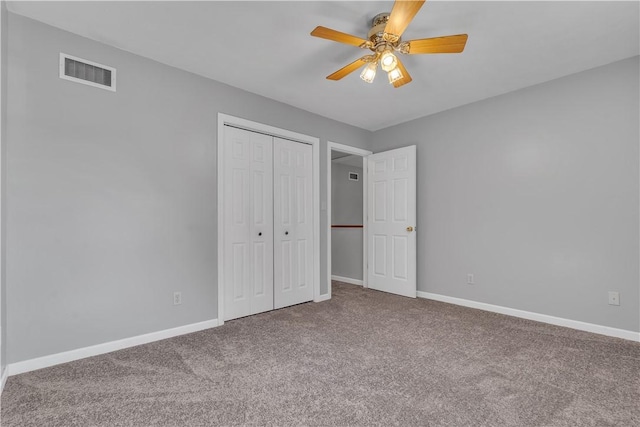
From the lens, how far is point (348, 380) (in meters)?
2.03

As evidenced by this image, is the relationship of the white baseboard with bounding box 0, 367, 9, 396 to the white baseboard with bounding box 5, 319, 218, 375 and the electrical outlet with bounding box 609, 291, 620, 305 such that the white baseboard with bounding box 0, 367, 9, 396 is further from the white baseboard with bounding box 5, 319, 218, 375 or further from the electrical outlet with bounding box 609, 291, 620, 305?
the electrical outlet with bounding box 609, 291, 620, 305

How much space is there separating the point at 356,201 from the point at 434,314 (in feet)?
10.5

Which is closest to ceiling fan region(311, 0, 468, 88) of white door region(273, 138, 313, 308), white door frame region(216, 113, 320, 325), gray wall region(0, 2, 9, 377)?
white door frame region(216, 113, 320, 325)

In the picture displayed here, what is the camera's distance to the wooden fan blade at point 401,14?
1713mm

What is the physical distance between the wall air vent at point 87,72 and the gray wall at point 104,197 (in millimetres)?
47

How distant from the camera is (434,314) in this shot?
3463 mm

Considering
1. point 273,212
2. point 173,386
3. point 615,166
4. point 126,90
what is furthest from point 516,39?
point 173,386

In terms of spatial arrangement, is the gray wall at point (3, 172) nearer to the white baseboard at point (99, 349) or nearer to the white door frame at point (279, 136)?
the white baseboard at point (99, 349)

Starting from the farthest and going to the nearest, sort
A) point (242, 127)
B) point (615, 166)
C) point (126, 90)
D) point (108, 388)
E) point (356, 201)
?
1. point (356, 201)
2. point (242, 127)
3. point (615, 166)
4. point (126, 90)
5. point (108, 388)

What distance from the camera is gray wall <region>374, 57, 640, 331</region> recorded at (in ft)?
9.09

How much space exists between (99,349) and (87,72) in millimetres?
2238

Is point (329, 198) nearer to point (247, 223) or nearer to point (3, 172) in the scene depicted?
point (247, 223)

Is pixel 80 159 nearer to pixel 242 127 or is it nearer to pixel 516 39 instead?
pixel 242 127

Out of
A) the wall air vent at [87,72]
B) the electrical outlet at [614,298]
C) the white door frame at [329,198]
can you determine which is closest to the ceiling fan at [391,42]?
the wall air vent at [87,72]
